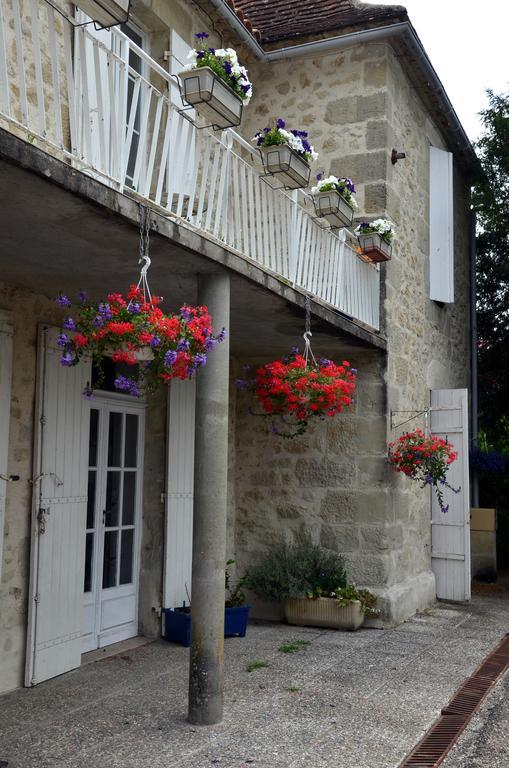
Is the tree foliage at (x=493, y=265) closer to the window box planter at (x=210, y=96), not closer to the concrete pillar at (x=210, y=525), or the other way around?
the window box planter at (x=210, y=96)

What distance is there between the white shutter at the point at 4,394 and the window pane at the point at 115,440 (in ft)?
4.94

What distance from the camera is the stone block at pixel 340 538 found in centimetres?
782

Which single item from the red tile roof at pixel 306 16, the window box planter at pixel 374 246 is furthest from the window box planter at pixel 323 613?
the red tile roof at pixel 306 16

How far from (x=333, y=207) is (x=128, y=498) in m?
3.07

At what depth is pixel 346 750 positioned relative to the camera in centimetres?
412

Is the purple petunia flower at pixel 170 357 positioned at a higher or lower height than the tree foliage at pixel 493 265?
lower

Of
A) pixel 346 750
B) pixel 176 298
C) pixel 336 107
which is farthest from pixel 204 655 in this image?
pixel 336 107

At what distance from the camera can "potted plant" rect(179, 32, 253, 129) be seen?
4.76m

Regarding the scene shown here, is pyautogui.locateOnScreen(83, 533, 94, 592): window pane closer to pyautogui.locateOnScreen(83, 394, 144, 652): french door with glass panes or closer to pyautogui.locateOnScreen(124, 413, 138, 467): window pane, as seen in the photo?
pyautogui.locateOnScreen(83, 394, 144, 652): french door with glass panes

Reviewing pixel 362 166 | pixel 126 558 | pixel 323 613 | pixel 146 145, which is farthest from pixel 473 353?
pixel 146 145

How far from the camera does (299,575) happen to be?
764 cm

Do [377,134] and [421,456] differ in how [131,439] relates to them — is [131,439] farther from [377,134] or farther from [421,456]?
[377,134]

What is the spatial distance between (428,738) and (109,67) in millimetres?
3948

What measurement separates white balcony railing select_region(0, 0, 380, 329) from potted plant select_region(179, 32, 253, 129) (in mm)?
145
